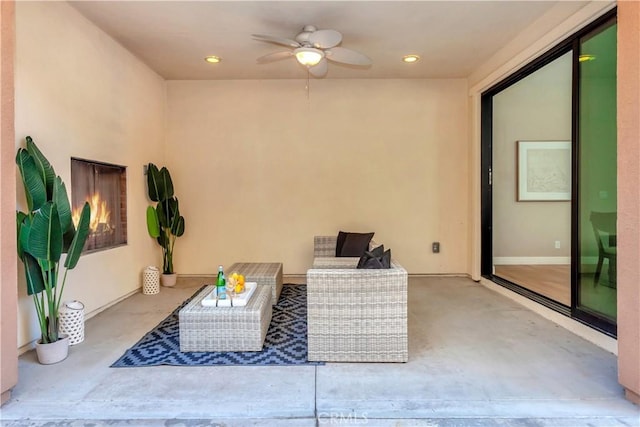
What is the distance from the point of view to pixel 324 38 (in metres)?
3.27

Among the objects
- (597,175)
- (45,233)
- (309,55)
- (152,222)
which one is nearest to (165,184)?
(152,222)

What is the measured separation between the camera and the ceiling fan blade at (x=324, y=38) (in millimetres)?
3205

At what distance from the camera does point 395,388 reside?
229 centimetres

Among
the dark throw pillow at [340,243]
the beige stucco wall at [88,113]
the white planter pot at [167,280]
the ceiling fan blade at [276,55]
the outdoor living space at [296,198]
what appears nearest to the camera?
the outdoor living space at [296,198]

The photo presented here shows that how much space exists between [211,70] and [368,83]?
7.53 ft

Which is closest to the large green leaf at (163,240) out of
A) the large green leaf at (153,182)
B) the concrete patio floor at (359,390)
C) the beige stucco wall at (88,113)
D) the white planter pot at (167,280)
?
the beige stucco wall at (88,113)

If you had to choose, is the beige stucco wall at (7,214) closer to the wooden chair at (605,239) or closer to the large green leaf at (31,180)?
the large green leaf at (31,180)

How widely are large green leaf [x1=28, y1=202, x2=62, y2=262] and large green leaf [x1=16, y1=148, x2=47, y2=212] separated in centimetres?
20

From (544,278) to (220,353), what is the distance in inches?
181

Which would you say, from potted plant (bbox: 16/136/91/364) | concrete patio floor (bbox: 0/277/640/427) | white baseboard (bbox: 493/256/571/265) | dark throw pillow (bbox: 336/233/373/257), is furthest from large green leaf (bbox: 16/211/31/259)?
white baseboard (bbox: 493/256/571/265)

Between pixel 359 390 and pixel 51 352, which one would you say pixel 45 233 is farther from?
pixel 359 390

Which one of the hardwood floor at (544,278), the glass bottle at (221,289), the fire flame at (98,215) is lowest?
the hardwood floor at (544,278)

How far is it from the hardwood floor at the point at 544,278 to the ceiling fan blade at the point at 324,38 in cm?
350

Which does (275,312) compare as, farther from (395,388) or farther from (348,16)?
(348,16)
